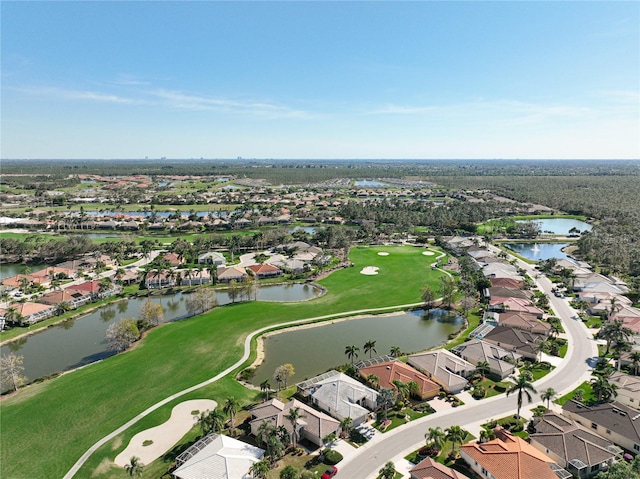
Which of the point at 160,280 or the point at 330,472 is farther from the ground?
the point at 160,280

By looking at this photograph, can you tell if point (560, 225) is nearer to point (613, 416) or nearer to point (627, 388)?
point (627, 388)

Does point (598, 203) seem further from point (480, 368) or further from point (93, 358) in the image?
point (93, 358)

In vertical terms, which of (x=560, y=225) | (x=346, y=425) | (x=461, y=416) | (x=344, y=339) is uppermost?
(x=560, y=225)

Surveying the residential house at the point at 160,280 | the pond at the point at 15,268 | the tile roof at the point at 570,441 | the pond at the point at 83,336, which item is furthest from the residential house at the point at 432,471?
the pond at the point at 15,268

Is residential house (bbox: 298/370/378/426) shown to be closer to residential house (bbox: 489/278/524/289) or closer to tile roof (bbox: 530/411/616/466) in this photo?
tile roof (bbox: 530/411/616/466)

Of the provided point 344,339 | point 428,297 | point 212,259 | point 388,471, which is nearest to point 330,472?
point 388,471

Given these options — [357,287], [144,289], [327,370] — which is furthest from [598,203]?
[144,289]
